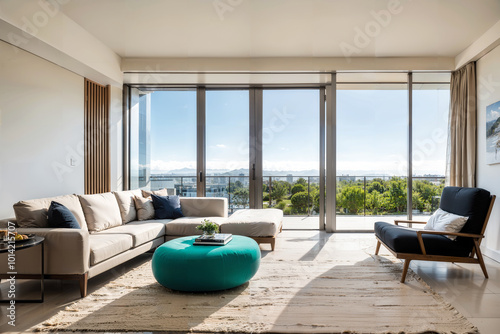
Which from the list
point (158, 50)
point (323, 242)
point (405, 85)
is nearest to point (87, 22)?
point (158, 50)

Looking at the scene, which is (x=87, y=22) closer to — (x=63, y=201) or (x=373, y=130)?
(x=63, y=201)

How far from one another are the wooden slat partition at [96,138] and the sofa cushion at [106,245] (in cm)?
175

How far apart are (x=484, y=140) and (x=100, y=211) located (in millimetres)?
5164

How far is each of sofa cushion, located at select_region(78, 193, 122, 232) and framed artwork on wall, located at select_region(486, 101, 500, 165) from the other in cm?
491

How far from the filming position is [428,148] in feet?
18.2

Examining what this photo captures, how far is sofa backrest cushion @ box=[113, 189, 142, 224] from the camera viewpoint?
14.5 feet

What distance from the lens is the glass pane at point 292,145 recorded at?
5961mm

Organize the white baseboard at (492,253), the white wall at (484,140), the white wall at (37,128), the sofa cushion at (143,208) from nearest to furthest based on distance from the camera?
the white wall at (37,128), the white baseboard at (492,253), the white wall at (484,140), the sofa cushion at (143,208)

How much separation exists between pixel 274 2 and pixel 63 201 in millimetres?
3161

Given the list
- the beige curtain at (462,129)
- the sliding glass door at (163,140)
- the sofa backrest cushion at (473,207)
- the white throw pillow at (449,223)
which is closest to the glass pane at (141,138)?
the sliding glass door at (163,140)

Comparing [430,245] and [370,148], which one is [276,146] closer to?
[370,148]

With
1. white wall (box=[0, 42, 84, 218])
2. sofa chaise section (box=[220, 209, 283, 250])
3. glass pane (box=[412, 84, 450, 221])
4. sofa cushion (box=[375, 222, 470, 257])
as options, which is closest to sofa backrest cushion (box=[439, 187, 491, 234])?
sofa cushion (box=[375, 222, 470, 257])

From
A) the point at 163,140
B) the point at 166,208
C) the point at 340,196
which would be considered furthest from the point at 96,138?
the point at 340,196

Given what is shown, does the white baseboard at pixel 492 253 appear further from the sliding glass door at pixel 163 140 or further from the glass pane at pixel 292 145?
the sliding glass door at pixel 163 140
